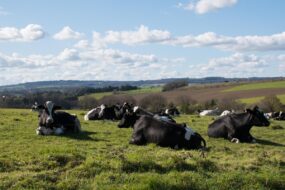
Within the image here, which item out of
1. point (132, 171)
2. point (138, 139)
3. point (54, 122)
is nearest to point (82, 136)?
point (54, 122)

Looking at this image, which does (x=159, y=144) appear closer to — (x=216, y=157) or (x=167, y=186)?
(x=216, y=157)

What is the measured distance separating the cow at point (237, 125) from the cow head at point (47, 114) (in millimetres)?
7413

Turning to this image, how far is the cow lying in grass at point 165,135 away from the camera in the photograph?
17219 millimetres

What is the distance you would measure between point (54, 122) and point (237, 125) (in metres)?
8.38

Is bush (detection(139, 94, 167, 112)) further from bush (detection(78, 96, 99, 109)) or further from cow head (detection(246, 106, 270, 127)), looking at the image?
cow head (detection(246, 106, 270, 127))

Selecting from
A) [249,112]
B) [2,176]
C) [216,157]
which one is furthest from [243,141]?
[2,176]

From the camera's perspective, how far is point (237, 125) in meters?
21.7

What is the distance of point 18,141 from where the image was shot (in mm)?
17484

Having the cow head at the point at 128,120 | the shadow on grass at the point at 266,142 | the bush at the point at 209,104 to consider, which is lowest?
the bush at the point at 209,104

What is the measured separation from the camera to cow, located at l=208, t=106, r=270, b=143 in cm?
2133

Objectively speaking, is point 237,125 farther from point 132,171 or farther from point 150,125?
point 132,171

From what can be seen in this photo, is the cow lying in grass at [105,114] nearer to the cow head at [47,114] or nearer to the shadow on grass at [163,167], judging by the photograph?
the cow head at [47,114]

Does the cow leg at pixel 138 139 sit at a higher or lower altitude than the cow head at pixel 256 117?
lower

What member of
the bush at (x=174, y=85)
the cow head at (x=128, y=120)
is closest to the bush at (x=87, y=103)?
the cow head at (x=128, y=120)
